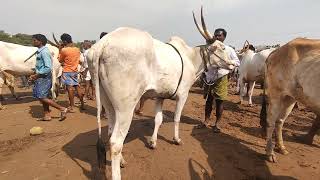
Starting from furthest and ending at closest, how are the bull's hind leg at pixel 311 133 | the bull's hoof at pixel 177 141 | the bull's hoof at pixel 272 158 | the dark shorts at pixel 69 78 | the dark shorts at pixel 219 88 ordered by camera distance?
the dark shorts at pixel 69 78 < the dark shorts at pixel 219 88 < the bull's hind leg at pixel 311 133 < the bull's hoof at pixel 177 141 < the bull's hoof at pixel 272 158

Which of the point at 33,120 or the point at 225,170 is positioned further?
the point at 33,120

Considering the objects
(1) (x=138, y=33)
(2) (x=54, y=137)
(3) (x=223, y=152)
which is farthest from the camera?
(2) (x=54, y=137)

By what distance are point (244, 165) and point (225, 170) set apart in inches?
17.1

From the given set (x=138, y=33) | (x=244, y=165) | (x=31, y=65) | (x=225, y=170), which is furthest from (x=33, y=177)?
(x=31, y=65)

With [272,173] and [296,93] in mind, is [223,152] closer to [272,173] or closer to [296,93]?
[272,173]

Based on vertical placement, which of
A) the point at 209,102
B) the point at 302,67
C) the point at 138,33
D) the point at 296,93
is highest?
the point at 138,33

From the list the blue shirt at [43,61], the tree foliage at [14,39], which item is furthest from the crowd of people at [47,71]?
the tree foliage at [14,39]

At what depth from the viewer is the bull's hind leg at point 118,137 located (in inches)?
181

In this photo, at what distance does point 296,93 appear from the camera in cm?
550

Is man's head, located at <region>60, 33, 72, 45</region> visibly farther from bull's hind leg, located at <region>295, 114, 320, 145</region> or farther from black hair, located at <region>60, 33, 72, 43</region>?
bull's hind leg, located at <region>295, 114, 320, 145</region>

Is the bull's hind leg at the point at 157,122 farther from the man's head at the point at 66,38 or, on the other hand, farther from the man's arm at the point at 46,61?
the man's head at the point at 66,38

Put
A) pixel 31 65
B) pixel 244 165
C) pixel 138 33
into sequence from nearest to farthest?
pixel 138 33, pixel 244 165, pixel 31 65

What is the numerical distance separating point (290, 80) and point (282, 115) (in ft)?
2.81

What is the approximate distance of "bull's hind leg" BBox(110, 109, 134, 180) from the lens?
4586mm
